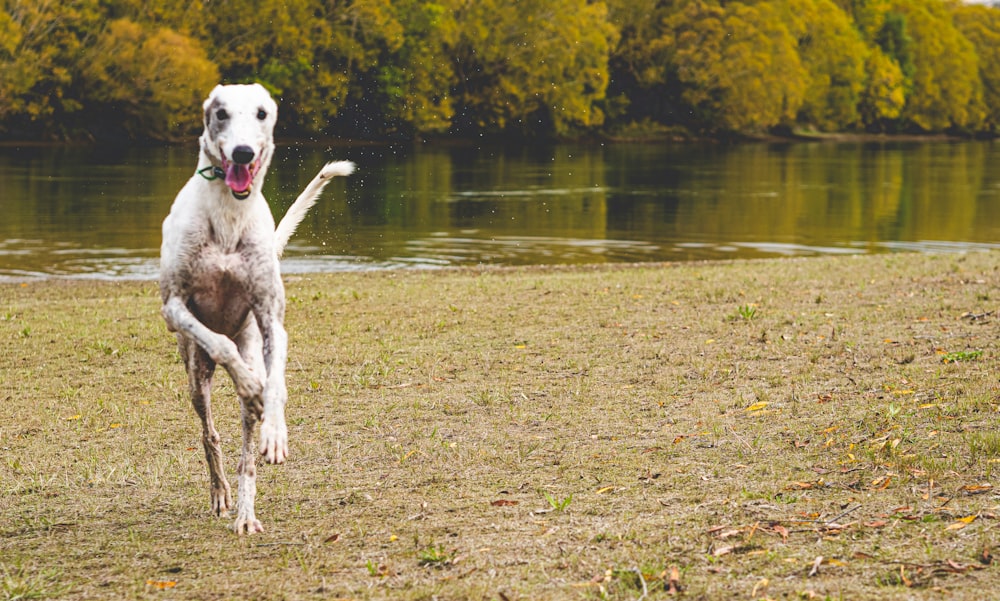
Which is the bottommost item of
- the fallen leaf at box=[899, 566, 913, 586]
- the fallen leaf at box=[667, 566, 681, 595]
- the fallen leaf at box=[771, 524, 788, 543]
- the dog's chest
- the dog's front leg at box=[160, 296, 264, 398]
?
the fallen leaf at box=[667, 566, 681, 595]

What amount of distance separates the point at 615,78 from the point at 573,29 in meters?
14.1

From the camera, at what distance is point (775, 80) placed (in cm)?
8725

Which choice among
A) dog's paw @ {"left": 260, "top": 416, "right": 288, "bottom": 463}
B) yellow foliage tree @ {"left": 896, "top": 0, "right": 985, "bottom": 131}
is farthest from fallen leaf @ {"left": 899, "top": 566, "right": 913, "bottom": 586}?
yellow foliage tree @ {"left": 896, "top": 0, "right": 985, "bottom": 131}

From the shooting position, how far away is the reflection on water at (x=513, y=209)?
2470 cm

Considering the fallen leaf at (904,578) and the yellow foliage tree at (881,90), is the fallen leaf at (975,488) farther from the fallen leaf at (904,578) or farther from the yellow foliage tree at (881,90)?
the yellow foliage tree at (881,90)

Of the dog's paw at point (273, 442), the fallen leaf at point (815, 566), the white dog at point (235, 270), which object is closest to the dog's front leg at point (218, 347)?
the white dog at point (235, 270)

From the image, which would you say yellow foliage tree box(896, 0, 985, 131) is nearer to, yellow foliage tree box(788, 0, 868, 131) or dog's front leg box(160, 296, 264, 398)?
yellow foliage tree box(788, 0, 868, 131)

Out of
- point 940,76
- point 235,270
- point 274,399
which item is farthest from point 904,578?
point 940,76

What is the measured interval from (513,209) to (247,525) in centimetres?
2969

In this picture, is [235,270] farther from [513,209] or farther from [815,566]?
[513,209]

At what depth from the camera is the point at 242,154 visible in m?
5.18

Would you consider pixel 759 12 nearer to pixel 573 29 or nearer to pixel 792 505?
pixel 573 29

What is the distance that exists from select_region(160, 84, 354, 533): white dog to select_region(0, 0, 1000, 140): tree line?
42.8 meters

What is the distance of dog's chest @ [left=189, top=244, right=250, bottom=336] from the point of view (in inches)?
217
